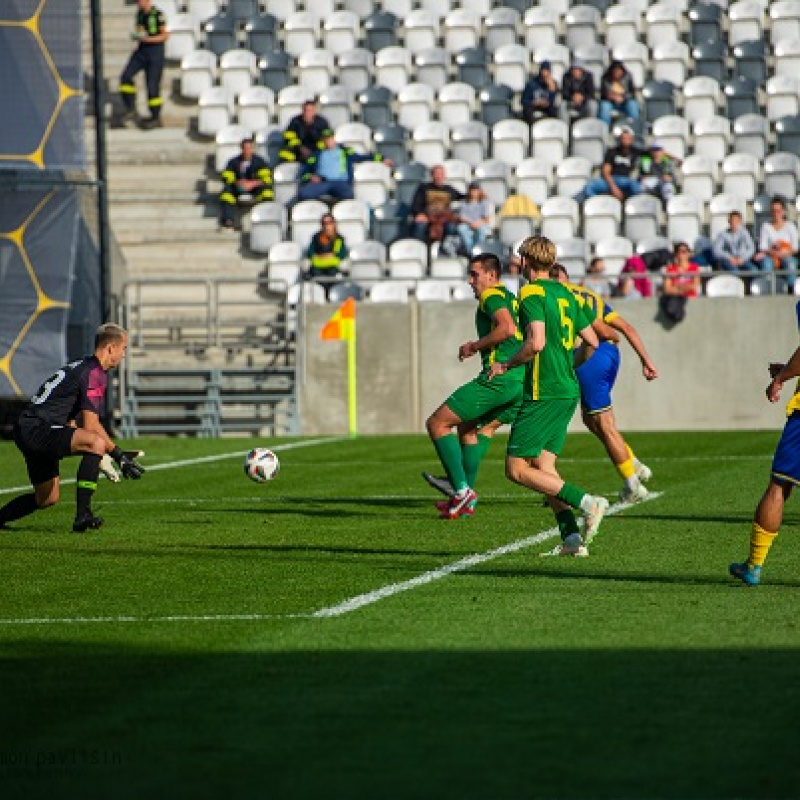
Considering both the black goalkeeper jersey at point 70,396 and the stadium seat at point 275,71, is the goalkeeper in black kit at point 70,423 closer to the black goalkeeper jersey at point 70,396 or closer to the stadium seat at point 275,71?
the black goalkeeper jersey at point 70,396

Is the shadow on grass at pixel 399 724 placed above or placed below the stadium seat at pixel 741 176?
below

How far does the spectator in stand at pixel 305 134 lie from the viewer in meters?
31.0

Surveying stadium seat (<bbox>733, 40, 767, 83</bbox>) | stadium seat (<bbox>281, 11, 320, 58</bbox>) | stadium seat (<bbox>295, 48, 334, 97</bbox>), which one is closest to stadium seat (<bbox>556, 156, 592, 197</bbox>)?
stadium seat (<bbox>733, 40, 767, 83</bbox>)

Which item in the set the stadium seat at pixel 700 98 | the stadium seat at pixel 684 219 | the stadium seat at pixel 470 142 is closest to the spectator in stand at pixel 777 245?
the stadium seat at pixel 684 219

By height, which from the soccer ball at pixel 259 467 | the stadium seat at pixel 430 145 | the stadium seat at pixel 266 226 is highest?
the stadium seat at pixel 430 145

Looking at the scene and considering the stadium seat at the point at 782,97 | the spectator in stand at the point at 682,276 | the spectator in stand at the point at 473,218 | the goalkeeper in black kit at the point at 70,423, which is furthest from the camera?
the stadium seat at the point at 782,97

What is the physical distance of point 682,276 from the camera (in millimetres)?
28750

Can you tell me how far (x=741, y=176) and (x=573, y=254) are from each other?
11.2 ft

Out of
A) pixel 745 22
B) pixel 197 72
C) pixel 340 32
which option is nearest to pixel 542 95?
pixel 745 22

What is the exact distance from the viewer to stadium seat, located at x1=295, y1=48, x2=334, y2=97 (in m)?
33.9

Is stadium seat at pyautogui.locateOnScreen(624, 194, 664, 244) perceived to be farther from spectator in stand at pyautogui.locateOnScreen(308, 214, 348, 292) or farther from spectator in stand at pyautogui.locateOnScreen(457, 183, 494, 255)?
spectator in stand at pyautogui.locateOnScreen(308, 214, 348, 292)

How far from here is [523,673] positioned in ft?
24.4

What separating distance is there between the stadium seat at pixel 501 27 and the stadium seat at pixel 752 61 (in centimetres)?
376

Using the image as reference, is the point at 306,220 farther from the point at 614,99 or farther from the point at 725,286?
the point at 725,286
